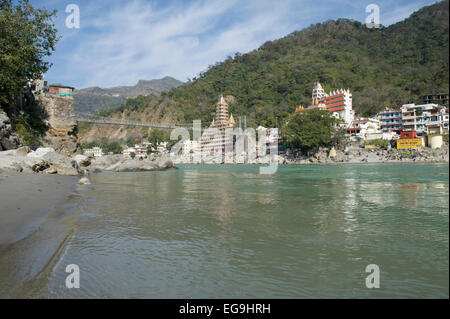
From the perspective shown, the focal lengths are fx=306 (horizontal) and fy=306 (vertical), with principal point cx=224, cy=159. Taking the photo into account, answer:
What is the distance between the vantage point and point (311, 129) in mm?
39094

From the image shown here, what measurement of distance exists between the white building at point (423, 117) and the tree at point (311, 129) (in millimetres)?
8531

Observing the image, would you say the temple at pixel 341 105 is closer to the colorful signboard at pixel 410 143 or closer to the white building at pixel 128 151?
the colorful signboard at pixel 410 143

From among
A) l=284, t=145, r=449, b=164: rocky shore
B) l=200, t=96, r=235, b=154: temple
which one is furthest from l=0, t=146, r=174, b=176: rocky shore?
l=200, t=96, r=235, b=154: temple

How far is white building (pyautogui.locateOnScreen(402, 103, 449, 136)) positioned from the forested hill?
5423mm

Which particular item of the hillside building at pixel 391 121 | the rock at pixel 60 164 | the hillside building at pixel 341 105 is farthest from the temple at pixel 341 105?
the rock at pixel 60 164

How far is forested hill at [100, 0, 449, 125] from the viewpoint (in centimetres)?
5272

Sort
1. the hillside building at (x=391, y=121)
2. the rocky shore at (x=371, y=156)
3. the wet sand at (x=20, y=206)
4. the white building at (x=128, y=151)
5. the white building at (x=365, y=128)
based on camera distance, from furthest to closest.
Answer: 1. the white building at (x=128, y=151)
2. the white building at (x=365, y=128)
3. the hillside building at (x=391, y=121)
4. the rocky shore at (x=371, y=156)
5. the wet sand at (x=20, y=206)

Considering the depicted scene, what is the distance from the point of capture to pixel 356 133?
43.0m

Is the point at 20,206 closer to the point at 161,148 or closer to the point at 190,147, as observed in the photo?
the point at 190,147

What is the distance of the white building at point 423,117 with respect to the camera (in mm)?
33969

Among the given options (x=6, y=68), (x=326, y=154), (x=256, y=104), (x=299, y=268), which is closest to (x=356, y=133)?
(x=326, y=154)

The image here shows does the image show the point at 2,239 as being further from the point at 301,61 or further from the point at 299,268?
the point at 301,61

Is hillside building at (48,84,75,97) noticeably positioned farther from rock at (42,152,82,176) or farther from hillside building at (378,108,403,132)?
hillside building at (378,108,403,132)
